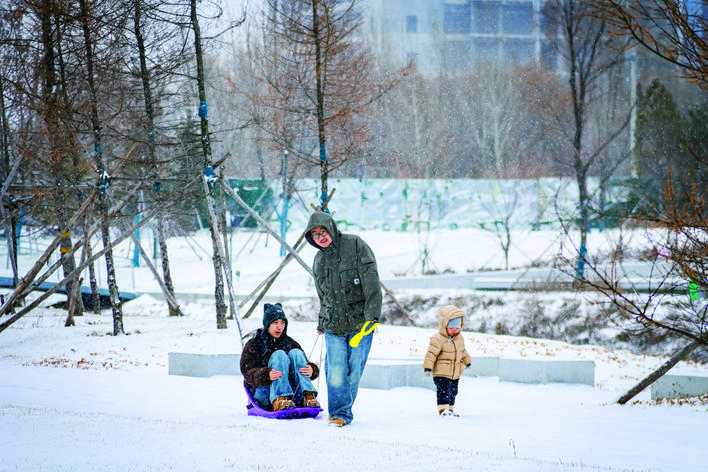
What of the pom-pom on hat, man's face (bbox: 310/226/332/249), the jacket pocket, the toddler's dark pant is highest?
man's face (bbox: 310/226/332/249)

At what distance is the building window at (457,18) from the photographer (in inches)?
Result: 1909

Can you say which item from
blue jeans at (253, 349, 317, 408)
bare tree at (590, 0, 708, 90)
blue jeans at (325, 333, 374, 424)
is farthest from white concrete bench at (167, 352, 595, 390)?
bare tree at (590, 0, 708, 90)

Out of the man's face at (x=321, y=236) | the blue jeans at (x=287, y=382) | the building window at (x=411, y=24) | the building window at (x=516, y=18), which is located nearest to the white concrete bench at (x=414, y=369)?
the blue jeans at (x=287, y=382)

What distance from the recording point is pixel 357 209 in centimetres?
4159

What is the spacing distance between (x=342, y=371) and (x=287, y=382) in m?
0.61

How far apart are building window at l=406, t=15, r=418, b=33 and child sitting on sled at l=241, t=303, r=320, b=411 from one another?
42490 mm

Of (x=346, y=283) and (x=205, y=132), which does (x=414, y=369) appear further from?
(x=205, y=132)

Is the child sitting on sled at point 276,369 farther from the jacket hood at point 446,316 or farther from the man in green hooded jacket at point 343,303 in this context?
the jacket hood at point 446,316

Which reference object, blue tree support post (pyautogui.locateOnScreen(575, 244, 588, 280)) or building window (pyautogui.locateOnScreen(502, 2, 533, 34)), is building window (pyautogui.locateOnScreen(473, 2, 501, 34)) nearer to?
building window (pyautogui.locateOnScreen(502, 2, 533, 34))

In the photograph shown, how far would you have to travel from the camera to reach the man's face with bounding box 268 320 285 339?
6840 mm

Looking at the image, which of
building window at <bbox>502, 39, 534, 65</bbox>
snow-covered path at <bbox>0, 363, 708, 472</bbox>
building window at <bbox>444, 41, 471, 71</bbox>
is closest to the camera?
snow-covered path at <bbox>0, 363, 708, 472</bbox>

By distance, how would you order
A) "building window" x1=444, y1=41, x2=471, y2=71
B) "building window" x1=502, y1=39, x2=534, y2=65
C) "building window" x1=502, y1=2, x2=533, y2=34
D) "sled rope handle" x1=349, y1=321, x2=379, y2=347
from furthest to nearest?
1. "building window" x1=502, y1=2, x2=533, y2=34
2. "building window" x1=444, y1=41, x2=471, y2=71
3. "building window" x1=502, y1=39, x2=534, y2=65
4. "sled rope handle" x1=349, y1=321, x2=379, y2=347

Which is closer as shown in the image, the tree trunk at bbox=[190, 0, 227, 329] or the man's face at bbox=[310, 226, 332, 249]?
the man's face at bbox=[310, 226, 332, 249]

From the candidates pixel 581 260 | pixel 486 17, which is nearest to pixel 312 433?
pixel 581 260
